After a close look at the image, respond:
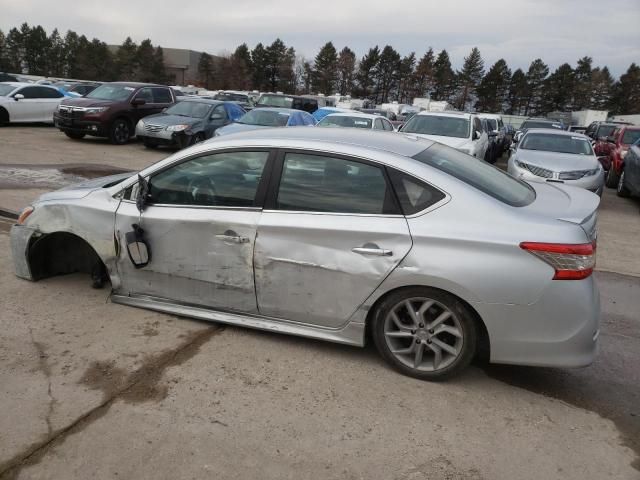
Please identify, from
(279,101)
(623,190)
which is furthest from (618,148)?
(279,101)

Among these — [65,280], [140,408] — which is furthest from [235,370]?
[65,280]

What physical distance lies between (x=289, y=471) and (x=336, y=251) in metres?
1.38

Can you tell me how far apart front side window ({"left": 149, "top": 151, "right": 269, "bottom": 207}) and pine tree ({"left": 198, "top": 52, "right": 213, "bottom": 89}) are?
3076 inches

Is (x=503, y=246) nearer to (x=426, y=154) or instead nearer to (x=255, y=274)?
(x=426, y=154)

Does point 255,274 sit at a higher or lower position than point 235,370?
higher

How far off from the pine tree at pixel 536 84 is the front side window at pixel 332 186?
90.0 metres

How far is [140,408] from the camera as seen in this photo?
2953 millimetres

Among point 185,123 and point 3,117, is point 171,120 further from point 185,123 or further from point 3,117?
point 3,117

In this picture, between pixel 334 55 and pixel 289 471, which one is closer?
pixel 289 471

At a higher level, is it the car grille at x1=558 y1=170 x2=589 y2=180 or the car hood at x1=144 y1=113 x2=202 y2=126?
the car hood at x1=144 y1=113 x2=202 y2=126

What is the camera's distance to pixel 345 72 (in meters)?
84.9

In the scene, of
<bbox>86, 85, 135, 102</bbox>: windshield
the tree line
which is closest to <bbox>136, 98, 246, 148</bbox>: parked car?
<bbox>86, 85, 135, 102</bbox>: windshield

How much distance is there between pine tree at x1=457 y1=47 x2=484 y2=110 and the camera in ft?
282

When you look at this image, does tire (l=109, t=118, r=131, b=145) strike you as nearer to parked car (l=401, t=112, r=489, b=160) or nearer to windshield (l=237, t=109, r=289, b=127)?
windshield (l=237, t=109, r=289, b=127)
